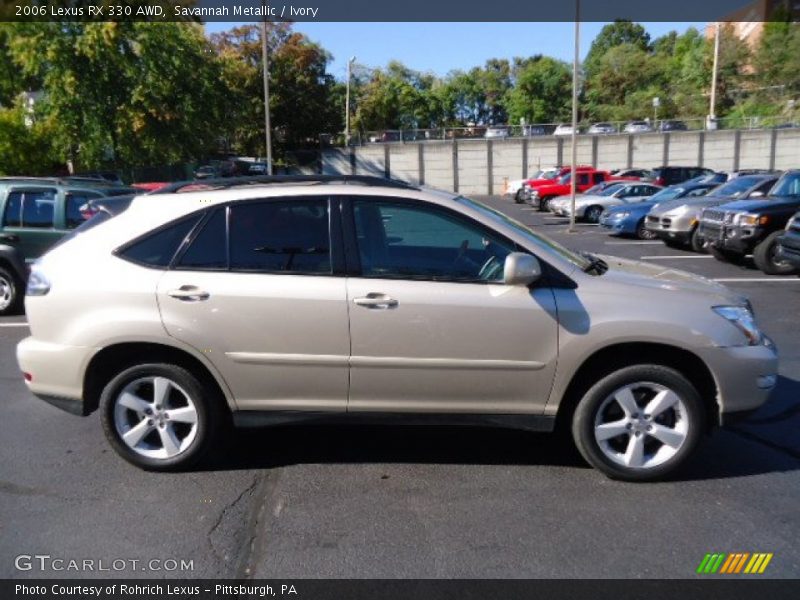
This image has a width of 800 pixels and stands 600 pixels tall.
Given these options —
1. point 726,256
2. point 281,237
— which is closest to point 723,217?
point 726,256

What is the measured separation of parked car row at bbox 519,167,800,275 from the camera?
12102 mm

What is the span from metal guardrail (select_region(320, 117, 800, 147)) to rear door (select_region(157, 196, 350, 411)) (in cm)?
4534

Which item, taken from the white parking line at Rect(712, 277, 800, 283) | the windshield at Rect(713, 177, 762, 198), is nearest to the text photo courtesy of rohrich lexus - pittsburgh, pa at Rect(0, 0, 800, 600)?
the white parking line at Rect(712, 277, 800, 283)

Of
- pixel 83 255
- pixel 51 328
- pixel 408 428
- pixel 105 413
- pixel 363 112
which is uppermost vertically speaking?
pixel 363 112

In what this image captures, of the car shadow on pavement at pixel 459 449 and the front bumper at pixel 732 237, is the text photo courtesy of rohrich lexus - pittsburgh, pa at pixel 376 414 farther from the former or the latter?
the front bumper at pixel 732 237

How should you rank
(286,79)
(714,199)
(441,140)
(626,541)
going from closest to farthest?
1. (626,541)
2. (714,199)
3. (441,140)
4. (286,79)

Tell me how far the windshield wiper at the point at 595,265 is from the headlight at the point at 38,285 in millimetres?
3244

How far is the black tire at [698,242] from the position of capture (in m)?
13.8

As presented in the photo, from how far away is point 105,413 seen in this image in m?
4.43

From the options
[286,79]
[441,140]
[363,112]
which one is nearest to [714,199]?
[441,140]

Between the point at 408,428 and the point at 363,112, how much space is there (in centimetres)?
6963

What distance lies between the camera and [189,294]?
4285mm
